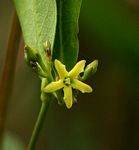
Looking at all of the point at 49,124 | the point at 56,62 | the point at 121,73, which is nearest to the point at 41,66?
the point at 56,62

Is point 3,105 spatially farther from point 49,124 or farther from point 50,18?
point 49,124

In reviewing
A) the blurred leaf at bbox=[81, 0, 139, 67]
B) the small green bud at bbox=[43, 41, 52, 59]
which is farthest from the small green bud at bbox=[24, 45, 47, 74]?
the blurred leaf at bbox=[81, 0, 139, 67]

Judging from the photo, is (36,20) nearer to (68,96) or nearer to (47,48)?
(47,48)

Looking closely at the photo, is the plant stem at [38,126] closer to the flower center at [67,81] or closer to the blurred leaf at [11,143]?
the flower center at [67,81]

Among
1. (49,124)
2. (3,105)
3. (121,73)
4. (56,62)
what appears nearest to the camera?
(56,62)

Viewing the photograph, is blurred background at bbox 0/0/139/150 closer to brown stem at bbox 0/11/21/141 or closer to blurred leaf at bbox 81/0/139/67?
blurred leaf at bbox 81/0/139/67

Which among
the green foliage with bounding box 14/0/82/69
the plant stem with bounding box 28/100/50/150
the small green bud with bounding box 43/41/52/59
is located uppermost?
the green foliage with bounding box 14/0/82/69
